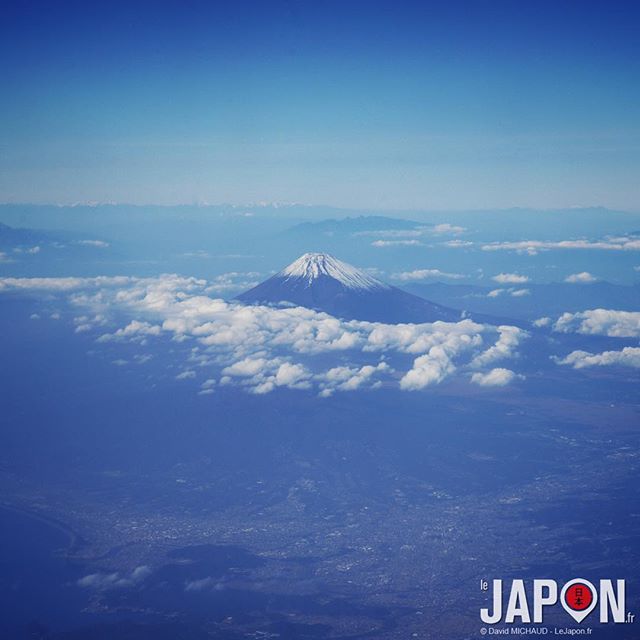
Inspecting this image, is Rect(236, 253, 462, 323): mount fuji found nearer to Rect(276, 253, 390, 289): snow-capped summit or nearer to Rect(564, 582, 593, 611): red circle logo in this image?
Rect(276, 253, 390, 289): snow-capped summit

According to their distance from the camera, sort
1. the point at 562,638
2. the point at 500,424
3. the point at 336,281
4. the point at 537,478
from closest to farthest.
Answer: the point at 562,638 → the point at 537,478 → the point at 500,424 → the point at 336,281

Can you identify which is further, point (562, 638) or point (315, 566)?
point (315, 566)

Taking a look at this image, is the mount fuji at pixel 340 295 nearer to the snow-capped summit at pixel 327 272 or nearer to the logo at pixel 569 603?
the snow-capped summit at pixel 327 272

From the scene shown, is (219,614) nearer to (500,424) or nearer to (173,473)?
(173,473)

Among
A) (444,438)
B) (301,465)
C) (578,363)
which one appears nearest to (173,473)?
(301,465)

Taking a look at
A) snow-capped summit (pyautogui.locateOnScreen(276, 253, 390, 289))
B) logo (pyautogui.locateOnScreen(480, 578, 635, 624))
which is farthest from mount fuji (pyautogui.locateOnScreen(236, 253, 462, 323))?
logo (pyautogui.locateOnScreen(480, 578, 635, 624))

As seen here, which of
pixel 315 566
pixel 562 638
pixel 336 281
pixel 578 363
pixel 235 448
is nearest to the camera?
pixel 562 638

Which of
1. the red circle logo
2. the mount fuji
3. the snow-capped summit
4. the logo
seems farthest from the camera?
the snow-capped summit
